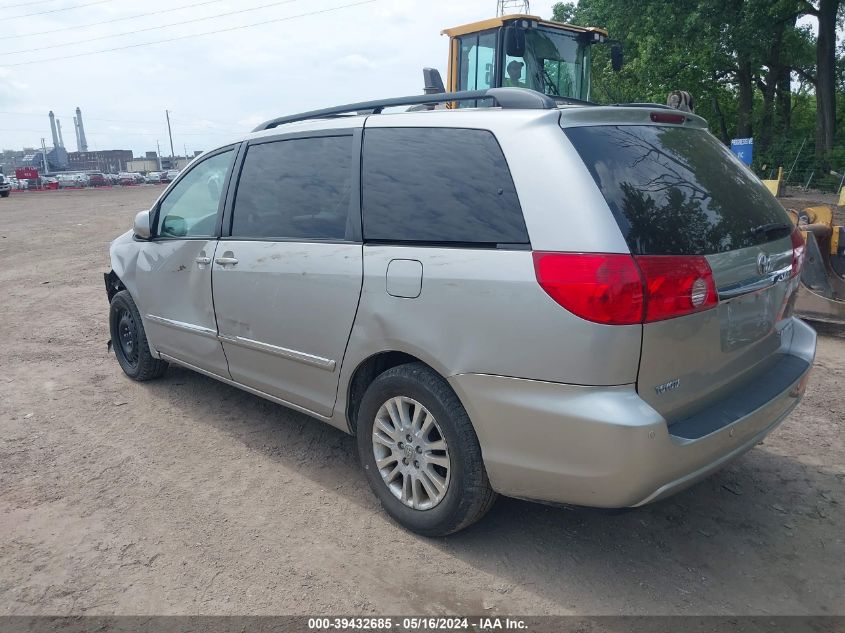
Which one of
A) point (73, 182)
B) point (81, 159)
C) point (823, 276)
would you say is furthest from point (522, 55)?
point (81, 159)

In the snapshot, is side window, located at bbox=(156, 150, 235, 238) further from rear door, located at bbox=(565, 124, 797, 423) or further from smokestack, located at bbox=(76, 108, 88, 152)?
smokestack, located at bbox=(76, 108, 88, 152)

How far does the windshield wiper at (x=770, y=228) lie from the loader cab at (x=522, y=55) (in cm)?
593

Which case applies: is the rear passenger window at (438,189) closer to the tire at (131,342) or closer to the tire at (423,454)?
the tire at (423,454)

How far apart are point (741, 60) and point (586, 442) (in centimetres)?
2619

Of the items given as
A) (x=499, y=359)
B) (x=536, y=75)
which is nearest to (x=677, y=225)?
(x=499, y=359)

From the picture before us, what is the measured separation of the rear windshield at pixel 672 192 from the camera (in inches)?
102

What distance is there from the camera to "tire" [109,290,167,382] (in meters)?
5.21

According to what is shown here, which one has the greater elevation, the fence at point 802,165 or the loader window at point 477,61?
the loader window at point 477,61

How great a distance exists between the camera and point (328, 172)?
359cm

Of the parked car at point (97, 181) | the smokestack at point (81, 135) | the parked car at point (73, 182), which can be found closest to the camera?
the parked car at point (73, 182)

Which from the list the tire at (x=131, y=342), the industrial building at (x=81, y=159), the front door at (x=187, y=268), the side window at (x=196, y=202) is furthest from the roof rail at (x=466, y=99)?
the industrial building at (x=81, y=159)

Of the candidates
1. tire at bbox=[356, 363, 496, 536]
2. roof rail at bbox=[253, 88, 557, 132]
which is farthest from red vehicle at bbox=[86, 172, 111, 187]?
tire at bbox=[356, 363, 496, 536]

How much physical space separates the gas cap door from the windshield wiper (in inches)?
56.4

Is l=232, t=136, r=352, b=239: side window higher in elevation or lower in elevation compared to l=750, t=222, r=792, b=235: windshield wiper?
higher
